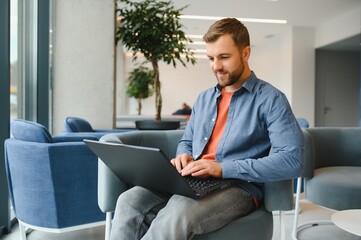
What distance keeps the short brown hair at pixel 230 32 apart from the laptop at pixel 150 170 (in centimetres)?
55

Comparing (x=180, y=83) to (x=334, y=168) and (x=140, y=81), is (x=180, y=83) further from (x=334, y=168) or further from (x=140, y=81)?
(x=334, y=168)

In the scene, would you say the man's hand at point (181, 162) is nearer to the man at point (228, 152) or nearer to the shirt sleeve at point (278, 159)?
the man at point (228, 152)

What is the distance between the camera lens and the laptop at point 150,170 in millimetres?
985

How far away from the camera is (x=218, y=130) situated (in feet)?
4.68

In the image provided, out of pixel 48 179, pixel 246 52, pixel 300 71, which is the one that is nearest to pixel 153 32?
pixel 48 179

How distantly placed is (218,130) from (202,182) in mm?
306

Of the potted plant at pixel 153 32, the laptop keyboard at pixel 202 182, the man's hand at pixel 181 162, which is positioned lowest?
the laptop keyboard at pixel 202 182

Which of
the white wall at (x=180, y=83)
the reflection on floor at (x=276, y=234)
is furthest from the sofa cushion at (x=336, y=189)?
the white wall at (x=180, y=83)

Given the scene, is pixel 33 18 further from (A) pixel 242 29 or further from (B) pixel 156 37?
(A) pixel 242 29

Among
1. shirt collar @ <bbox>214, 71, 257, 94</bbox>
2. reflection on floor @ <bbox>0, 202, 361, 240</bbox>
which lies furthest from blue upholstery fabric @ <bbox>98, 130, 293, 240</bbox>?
reflection on floor @ <bbox>0, 202, 361, 240</bbox>

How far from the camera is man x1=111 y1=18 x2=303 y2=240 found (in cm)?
109

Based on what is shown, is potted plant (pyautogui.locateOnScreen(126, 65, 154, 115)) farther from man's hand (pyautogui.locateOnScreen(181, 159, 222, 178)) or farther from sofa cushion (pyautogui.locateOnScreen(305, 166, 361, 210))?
man's hand (pyautogui.locateOnScreen(181, 159, 222, 178))

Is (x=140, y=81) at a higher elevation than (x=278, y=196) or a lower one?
higher

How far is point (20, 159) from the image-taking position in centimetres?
177
